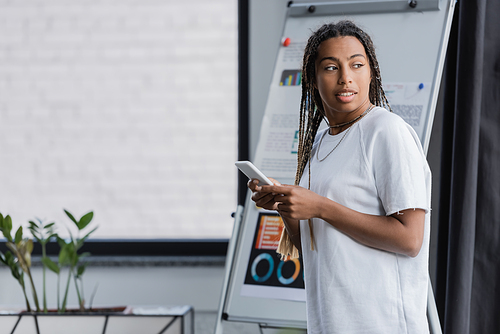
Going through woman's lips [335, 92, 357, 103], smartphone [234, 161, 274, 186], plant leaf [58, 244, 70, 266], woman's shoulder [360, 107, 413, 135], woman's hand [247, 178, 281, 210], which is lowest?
plant leaf [58, 244, 70, 266]

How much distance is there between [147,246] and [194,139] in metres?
0.54

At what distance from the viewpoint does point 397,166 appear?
67cm

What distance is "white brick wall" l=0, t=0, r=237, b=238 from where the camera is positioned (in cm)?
202

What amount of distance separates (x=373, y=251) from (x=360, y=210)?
0.07m

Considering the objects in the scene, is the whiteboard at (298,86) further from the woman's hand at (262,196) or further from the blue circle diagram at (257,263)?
the woman's hand at (262,196)

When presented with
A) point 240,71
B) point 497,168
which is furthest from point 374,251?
point 240,71

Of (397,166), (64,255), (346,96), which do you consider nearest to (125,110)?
(64,255)

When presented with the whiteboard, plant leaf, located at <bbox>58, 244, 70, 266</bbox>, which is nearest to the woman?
the whiteboard

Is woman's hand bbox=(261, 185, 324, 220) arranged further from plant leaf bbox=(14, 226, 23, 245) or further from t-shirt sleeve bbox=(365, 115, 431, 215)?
plant leaf bbox=(14, 226, 23, 245)

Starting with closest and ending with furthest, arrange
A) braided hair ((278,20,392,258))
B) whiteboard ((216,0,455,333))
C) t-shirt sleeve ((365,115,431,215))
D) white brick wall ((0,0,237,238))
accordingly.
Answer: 1. t-shirt sleeve ((365,115,431,215))
2. braided hair ((278,20,392,258))
3. whiteboard ((216,0,455,333))
4. white brick wall ((0,0,237,238))

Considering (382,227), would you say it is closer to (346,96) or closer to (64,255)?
(346,96)

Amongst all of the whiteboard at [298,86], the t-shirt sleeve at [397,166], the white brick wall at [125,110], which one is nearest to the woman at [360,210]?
the t-shirt sleeve at [397,166]

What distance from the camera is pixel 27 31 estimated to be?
203 centimetres

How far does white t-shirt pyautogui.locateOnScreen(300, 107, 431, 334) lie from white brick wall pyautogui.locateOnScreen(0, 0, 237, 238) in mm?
1326
